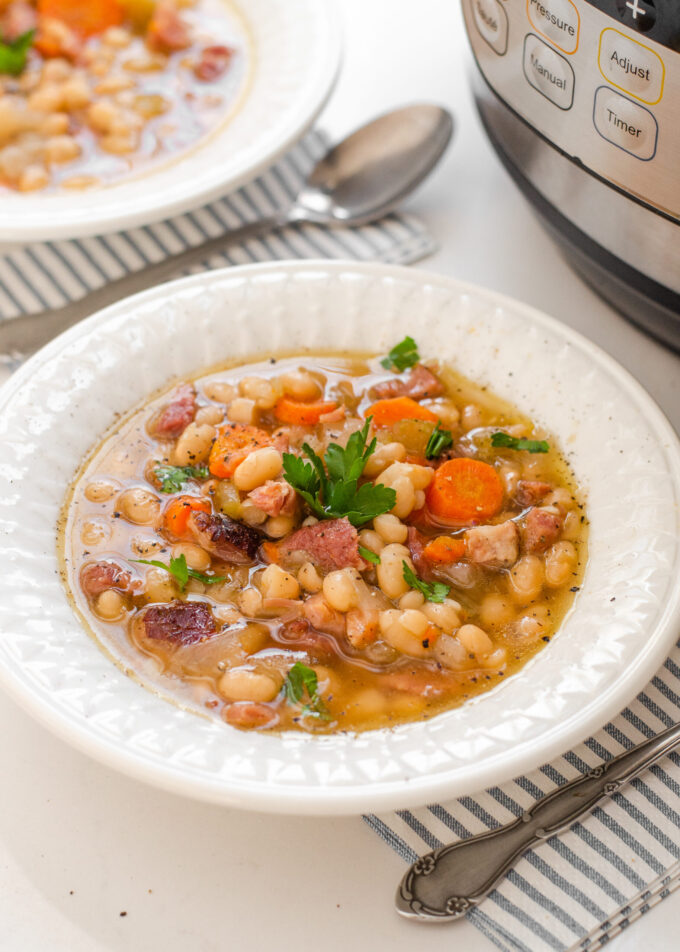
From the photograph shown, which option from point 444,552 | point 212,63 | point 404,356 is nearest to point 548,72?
point 404,356

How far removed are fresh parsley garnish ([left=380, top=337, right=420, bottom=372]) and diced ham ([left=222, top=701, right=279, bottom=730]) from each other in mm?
797

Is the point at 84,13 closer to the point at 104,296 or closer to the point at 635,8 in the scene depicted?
the point at 104,296

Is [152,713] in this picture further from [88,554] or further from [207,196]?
[207,196]

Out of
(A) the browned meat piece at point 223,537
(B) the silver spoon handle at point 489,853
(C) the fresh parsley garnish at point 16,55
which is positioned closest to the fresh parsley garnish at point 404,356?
(A) the browned meat piece at point 223,537

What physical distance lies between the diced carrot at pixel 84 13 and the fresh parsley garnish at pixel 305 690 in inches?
85.2

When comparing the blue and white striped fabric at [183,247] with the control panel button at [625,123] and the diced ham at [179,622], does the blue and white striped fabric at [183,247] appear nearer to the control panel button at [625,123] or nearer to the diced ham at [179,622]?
the control panel button at [625,123]

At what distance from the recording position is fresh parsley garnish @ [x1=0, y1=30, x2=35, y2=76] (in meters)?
2.78

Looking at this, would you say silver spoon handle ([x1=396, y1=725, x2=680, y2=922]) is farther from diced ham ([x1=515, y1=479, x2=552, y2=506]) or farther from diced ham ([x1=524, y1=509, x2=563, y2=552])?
diced ham ([x1=515, y1=479, x2=552, y2=506])

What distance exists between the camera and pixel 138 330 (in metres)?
1.97

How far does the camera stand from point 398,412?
1937 millimetres

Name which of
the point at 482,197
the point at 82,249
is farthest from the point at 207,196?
the point at 482,197

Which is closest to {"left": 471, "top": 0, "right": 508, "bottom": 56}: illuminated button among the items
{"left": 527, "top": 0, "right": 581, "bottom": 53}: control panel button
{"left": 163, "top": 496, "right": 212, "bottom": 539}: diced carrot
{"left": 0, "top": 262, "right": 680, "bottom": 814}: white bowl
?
{"left": 527, "top": 0, "right": 581, "bottom": 53}: control panel button

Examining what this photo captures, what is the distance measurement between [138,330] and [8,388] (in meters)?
0.28

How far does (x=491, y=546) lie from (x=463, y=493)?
0.13 meters
